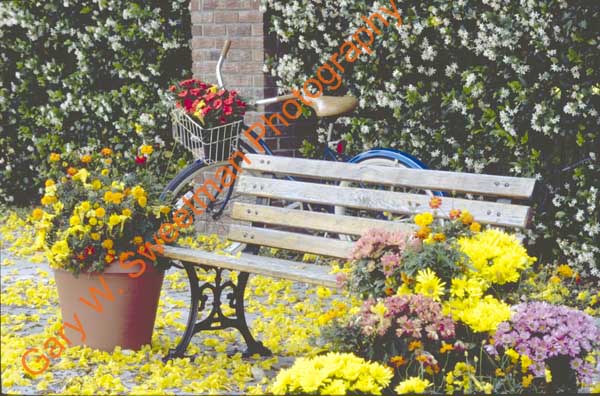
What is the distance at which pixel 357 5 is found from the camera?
5965 mm

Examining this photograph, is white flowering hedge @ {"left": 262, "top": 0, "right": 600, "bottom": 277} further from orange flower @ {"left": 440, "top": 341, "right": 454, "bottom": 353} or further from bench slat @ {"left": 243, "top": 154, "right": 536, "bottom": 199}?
orange flower @ {"left": 440, "top": 341, "right": 454, "bottom": 353}

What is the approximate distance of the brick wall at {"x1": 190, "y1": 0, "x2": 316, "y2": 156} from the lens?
6.54 m

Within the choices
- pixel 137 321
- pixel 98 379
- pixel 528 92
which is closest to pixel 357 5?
pixel 528 92

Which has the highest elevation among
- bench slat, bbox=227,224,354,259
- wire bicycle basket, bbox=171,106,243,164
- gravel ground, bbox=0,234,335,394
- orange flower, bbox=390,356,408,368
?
→ wire bicycle basket, bbox=171,106,243,164

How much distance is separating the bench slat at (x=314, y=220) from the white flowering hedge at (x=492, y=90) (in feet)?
6.30

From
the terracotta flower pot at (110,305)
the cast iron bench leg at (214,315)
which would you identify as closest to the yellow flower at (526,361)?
the cast iron bench leg at (214,315)

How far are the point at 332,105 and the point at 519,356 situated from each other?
2964mm

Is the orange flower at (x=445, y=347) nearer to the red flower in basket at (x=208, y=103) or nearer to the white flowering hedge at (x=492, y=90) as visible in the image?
the white flowering hedge at (x=492, y=90)

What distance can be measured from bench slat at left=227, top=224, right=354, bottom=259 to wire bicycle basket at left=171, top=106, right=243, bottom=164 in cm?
152

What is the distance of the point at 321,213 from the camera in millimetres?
4023

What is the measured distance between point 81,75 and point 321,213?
4.30 metres

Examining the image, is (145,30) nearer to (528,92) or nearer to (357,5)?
(357,5)

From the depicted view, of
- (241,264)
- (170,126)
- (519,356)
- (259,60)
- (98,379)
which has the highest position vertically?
(259,60)

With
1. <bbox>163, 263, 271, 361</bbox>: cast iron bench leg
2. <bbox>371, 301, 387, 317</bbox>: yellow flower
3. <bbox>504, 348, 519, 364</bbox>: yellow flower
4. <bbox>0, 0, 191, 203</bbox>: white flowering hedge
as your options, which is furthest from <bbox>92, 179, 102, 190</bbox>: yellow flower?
<bbox>0, 0, 191, 203</bbox>: white flowering hedge
